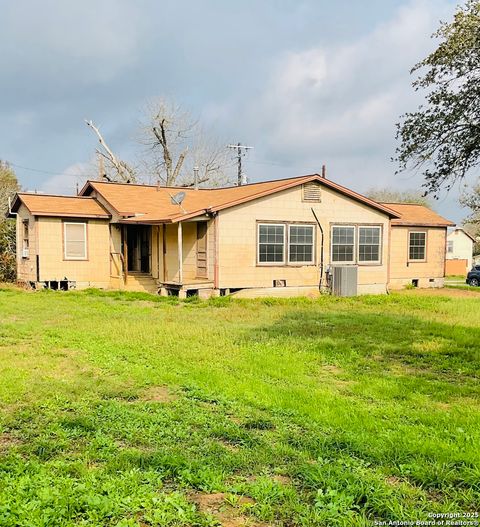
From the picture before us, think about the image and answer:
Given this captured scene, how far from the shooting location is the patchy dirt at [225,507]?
9.90 feet

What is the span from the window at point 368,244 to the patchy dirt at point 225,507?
53.5ft

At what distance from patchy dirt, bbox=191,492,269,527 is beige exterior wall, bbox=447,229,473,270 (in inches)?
1880

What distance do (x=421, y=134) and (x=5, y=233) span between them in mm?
19265

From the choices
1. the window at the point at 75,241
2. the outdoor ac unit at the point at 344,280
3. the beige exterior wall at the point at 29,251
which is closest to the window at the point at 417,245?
the outdoor ac unit at the point at 344,280

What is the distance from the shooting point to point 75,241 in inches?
701

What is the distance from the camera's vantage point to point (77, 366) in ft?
22.5

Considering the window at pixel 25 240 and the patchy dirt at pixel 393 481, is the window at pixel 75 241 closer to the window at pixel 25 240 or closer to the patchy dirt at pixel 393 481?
the window at pixel 25 240

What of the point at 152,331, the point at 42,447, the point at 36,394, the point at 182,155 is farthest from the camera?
the point at 182,155

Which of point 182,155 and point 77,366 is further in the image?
point 182,155

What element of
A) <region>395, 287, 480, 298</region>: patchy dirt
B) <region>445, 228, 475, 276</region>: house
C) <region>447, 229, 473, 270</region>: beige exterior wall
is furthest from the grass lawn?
<region>447, 229, 473, 270</region>: beige exterior wall

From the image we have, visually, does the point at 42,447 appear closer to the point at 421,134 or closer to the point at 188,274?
the point at 421,134

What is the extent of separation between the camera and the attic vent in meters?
17.5

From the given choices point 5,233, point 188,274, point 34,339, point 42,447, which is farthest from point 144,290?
point 42,447

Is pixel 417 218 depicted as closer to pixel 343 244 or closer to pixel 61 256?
pixel 343 244
